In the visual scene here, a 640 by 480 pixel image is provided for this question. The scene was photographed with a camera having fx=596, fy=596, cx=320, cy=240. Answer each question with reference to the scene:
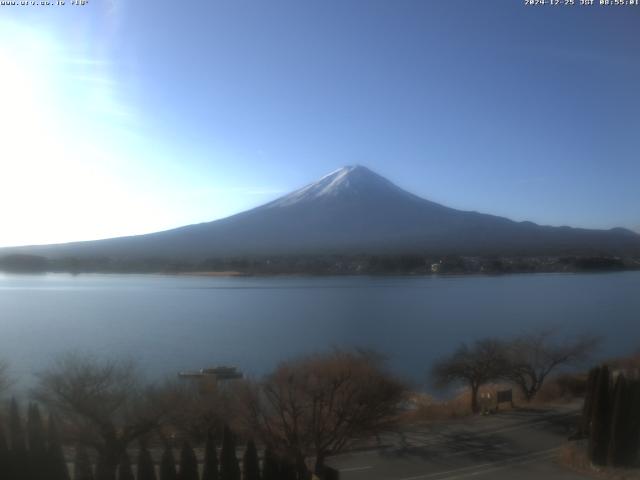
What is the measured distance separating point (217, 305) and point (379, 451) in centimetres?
1126

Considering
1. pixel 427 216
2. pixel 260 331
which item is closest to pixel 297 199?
pixel 427 216

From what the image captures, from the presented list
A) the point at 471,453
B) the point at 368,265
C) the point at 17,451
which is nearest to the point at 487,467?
the point at 471,453

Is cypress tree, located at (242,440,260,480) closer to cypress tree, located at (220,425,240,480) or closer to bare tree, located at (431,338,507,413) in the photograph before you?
cypress tree, located at (220,425,240,480)

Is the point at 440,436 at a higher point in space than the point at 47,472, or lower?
lower

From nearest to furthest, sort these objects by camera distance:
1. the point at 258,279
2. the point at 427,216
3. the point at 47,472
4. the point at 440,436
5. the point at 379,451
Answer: the point at 47,472 < the point at 379,451 < the point at 440,436 < the point at 258,279 < the point at 427,216

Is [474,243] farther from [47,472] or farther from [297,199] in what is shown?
[47,472]

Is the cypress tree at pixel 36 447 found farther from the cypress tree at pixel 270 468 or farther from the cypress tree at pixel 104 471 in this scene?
the cypress tree at pixel 270 468

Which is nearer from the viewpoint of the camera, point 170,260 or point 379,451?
point 379,451

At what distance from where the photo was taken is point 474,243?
29.4m

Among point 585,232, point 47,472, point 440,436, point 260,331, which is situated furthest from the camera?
point 585,232

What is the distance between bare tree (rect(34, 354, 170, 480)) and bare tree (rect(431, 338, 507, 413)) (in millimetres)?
5486

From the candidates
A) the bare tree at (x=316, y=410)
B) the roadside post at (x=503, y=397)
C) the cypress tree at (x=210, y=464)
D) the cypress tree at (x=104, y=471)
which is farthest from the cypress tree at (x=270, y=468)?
the roadside post at (x=503, y=397)

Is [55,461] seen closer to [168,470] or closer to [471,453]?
[168,470]

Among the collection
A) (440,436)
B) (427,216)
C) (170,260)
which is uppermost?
(427,216)
